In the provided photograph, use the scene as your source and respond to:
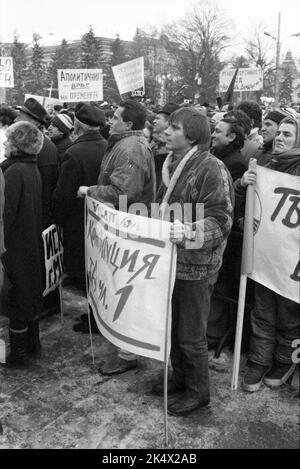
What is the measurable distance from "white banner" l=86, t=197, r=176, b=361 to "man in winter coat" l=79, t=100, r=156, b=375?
1.18 feet

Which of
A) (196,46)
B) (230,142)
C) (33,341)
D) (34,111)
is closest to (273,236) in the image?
(230,142)

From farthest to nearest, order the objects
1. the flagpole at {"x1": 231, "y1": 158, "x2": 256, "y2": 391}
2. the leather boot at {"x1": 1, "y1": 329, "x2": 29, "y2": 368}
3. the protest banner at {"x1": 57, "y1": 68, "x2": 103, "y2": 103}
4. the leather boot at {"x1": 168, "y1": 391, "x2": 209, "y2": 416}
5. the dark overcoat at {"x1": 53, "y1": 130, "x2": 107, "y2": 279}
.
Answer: the protest banner at {"x1": 57, "y1": 68, "x2": 103, "y2": 103} → the dark overcoat at {"x1": 53, "y1": 130, "x2": 107, "y2": 279} → the leather boot at {"x1": 1, "y1": 329, "x2": 29, "y2": 368} → the flagpole at {"x1": 231, "y1": 158, "x2": 256, "y2": 391} → the leather boot at {"x1": 168, "y1": 391, "x2": 209, "y2": 416}

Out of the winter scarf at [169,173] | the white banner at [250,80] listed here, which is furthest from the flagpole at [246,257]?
the white banner at [250,80]

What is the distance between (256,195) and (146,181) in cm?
95

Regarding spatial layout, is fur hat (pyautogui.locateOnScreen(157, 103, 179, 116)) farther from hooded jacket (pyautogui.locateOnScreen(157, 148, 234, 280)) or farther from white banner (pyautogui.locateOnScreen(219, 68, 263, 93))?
white banner (pyautogui.locateOnScreen(219, 68, 263, 93))

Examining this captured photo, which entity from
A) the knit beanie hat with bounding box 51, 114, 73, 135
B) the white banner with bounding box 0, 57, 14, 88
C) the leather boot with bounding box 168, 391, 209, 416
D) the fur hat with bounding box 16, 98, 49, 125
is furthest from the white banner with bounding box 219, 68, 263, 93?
the leather boot with bounding box 168, 391, 209, 416

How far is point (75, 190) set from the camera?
Result: 4316 millimetres

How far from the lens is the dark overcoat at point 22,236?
3646mm

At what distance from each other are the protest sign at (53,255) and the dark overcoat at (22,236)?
9.3 inches

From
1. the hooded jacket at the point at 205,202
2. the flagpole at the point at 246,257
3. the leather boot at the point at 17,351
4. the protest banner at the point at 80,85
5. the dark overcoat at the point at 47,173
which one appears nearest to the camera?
the hooded jacket at the point at 205,202

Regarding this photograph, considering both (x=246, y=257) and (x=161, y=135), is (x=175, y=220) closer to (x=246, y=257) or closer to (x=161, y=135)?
(x=246, y=257)

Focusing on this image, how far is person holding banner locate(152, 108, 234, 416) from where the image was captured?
3.01m

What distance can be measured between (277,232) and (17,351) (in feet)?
7.22

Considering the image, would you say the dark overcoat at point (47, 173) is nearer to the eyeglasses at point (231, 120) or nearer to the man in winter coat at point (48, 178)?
the man in winter coat at point (48, 178)
